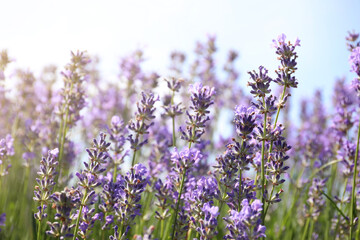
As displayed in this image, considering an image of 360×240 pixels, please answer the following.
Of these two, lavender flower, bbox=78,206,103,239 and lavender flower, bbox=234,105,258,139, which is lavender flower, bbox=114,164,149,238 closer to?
lavender flower, bbox=78,206,103,239

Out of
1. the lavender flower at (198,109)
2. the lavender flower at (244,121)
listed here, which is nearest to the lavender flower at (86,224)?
the lavender flower at (198,109)

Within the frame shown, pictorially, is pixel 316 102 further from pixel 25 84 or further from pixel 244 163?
pixel 244 163

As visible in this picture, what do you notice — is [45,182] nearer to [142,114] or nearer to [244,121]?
[142,114]

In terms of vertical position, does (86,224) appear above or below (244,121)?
below

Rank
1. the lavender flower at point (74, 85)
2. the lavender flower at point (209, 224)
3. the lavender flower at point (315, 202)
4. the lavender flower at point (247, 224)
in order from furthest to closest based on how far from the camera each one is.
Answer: the lavender flower at point (74, 85) < the lavender flower at point (315, 202) < the lavender flower at point (209, 224) < the lavender flower at point (247, 224)

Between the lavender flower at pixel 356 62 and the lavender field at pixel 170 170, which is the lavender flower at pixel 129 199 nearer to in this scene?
the lavender field at pixel 170 170

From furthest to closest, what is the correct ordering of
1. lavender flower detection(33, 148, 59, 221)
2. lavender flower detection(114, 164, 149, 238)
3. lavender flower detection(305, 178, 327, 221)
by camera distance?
1. lavender flower detection(305, 178, 327, 221)
2. lavender flower detection(33, 148, 59, 221)
3. lavender flower detection(114, 164, 149, 238)

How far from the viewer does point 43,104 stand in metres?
5.02

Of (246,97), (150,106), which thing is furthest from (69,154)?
(246,97)

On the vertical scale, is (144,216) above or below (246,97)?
below

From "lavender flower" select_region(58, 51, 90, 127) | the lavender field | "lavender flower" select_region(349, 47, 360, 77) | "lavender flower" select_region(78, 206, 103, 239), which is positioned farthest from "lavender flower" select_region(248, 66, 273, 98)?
"lavender flower" select_region(58, 51, 90, 127)

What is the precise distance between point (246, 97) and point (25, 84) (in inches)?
158

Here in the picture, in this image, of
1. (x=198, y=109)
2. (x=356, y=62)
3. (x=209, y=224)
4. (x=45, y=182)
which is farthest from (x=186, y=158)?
(x=356, y=62)

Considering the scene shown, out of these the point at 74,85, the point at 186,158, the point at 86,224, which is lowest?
the point at 86,224
